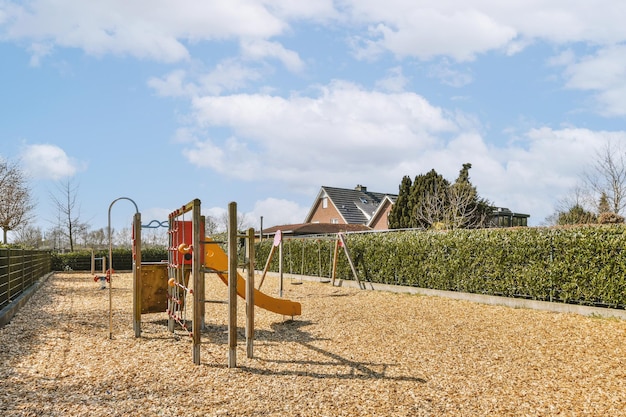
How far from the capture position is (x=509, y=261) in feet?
40.7

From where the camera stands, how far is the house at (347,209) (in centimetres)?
4281

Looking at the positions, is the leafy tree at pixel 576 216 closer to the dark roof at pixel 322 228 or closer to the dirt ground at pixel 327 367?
the dark roof at pixel 322 228

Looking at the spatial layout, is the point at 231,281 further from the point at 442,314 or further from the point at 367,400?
the point at 442,314

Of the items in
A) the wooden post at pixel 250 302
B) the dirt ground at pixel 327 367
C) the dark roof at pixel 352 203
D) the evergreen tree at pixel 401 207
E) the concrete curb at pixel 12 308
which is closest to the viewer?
the dirt ground at pixel 327 367

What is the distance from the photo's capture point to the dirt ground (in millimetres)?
5023

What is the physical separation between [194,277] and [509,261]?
8988mm

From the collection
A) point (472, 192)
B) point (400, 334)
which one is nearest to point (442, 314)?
point (400, 334)

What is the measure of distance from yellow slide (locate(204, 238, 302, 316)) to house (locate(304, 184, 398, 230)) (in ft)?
108

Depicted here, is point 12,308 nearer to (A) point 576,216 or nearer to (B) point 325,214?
(A) point 576,216

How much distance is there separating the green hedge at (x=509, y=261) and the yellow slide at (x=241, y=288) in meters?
6.13

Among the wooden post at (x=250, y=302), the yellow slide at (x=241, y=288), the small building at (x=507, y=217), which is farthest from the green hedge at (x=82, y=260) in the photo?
the small building at (x=507, y=217)

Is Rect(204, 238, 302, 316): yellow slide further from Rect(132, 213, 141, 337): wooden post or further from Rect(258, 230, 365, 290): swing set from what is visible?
Rect(258, 230, 365, 290): swing set

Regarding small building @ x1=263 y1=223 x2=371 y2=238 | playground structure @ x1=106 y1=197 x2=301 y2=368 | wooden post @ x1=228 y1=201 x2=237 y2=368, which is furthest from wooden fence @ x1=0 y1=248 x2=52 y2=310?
small building @ x1=263 y1=223 x2=371 y2=238

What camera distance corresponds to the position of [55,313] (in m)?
10.9
